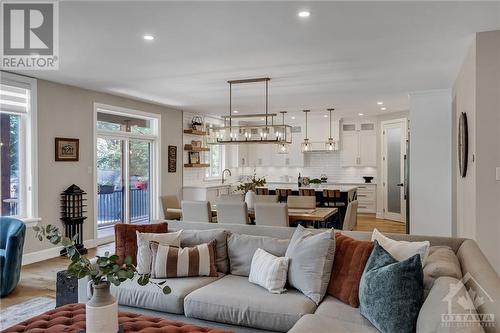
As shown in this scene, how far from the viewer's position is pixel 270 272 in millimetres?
2822

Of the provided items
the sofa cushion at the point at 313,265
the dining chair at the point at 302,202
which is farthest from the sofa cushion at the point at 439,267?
the dining chair at the point at 302,202

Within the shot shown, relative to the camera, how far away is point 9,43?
13.0 ft

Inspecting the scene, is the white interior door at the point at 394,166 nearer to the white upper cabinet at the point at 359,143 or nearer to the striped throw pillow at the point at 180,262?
the white upper cabinet at the point at 359,143

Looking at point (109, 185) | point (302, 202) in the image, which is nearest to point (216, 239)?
point (302, 202)

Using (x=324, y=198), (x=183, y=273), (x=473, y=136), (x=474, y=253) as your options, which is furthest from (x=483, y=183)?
(x=324, y=198)

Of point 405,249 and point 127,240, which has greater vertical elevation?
point 405,249

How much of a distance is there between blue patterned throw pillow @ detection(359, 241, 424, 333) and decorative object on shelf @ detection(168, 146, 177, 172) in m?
6.80

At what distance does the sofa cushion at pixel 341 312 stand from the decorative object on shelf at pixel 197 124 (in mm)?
7262

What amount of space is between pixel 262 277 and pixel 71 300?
A: 1680 mm

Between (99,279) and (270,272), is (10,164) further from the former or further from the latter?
(270,272)

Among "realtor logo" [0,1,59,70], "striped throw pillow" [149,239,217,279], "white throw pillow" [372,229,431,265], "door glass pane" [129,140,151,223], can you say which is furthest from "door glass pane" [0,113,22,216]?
"white throw pillow" [372,229,431,265]

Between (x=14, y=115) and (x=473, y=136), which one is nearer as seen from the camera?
(x=473, y=136)

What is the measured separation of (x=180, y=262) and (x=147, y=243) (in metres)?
0.36

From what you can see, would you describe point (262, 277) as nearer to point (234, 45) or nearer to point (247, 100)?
point (234, 45)
